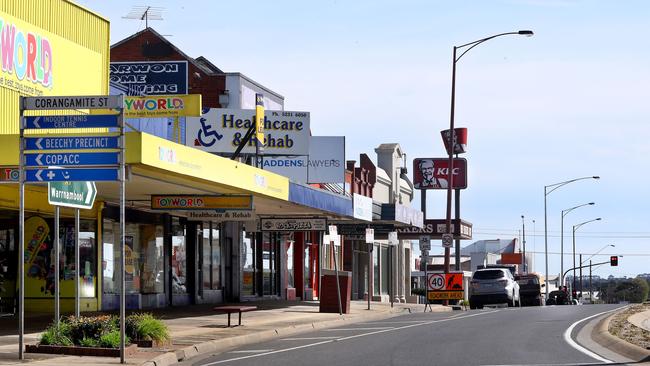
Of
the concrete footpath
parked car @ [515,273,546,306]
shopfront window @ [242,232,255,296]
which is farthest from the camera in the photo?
parked car @ [515,273,546,306]

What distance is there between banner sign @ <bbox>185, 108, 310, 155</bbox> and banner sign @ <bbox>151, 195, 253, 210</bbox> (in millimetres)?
9293

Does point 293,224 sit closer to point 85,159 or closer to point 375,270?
point 85,159

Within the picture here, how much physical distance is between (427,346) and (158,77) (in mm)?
22647

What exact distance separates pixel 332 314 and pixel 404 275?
3296 cm

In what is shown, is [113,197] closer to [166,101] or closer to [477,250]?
[166,101]

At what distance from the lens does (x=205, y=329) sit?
24.5 m

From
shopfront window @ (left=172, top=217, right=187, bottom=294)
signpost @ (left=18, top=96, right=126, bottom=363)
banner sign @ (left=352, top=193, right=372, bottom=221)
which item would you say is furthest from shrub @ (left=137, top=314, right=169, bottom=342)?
banner sign @ (left=352, top=193, right=372, bottom=221)

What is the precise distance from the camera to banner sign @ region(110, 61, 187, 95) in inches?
1559

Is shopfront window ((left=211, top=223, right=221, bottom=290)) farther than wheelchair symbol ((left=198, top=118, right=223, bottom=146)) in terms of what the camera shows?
No

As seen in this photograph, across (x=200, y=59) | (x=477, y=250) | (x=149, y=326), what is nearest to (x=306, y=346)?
(x=149, y=326)

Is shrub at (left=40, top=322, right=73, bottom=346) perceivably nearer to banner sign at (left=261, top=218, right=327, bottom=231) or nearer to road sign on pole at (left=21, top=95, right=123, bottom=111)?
road sign on pole at (left=21, top=95, right=123, bottom=111)

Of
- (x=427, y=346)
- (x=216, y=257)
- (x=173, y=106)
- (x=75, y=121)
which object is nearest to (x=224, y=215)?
(x=173, y=106)

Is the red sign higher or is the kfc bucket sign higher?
the red sign

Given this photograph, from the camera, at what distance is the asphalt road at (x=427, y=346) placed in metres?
16.9
